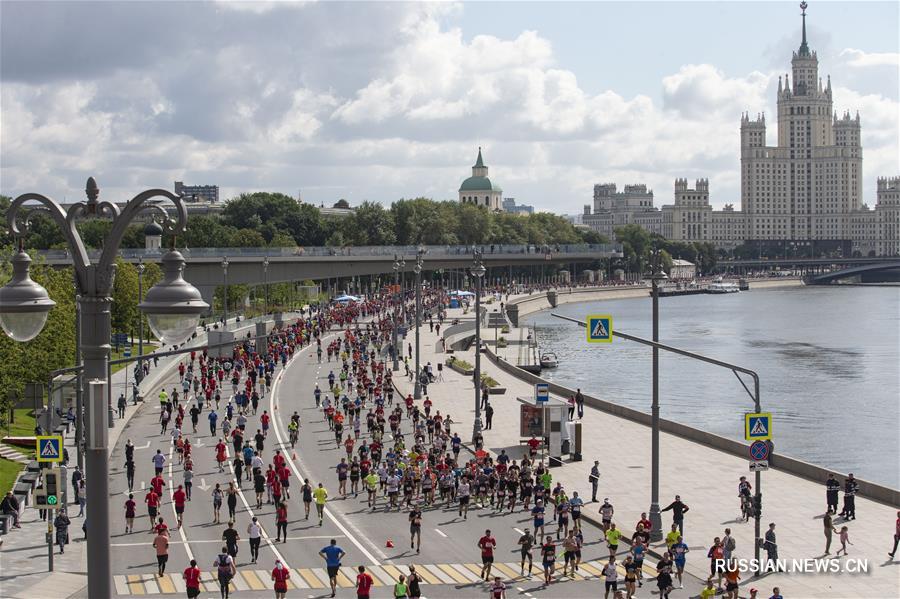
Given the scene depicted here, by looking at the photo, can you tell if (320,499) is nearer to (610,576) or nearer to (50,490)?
(50,490)

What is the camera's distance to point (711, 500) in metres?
34.3

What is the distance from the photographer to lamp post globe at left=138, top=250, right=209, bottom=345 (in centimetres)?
945

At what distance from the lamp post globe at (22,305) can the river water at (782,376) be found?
40759 millimetres

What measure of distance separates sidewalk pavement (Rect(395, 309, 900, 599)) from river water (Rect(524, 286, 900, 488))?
950 centimetres

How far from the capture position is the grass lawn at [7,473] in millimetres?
34625

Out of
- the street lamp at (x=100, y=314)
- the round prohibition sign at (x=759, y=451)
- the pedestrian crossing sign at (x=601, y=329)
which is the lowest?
the round prohibition sign at (x=759, y=451)

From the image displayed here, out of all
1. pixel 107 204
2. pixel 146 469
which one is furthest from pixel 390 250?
pixel 107 204

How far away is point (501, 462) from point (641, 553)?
1036 cm

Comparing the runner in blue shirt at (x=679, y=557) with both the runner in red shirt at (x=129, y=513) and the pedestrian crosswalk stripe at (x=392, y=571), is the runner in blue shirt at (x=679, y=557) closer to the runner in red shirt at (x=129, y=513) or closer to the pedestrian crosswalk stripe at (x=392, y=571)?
the pedestrian crosswalk stripe at (x=392, y=571)

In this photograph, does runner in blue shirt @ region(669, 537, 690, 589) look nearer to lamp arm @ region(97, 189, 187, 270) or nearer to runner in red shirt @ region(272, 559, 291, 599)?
runner in red shirt @ region(272, 559, 291, 599)

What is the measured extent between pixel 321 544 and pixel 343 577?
3181mm

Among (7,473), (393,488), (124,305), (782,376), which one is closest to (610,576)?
(393,488)

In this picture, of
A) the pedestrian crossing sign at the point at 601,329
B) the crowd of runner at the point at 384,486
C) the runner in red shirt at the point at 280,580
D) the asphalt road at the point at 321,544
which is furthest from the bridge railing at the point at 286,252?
the runner in red shirt at the point at 280,580

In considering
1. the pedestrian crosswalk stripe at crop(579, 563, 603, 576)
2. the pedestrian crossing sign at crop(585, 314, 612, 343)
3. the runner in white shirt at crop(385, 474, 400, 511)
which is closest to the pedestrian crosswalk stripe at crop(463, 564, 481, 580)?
the pedestrian crosswalk stripe at crop(579, 563, 603, 576)
